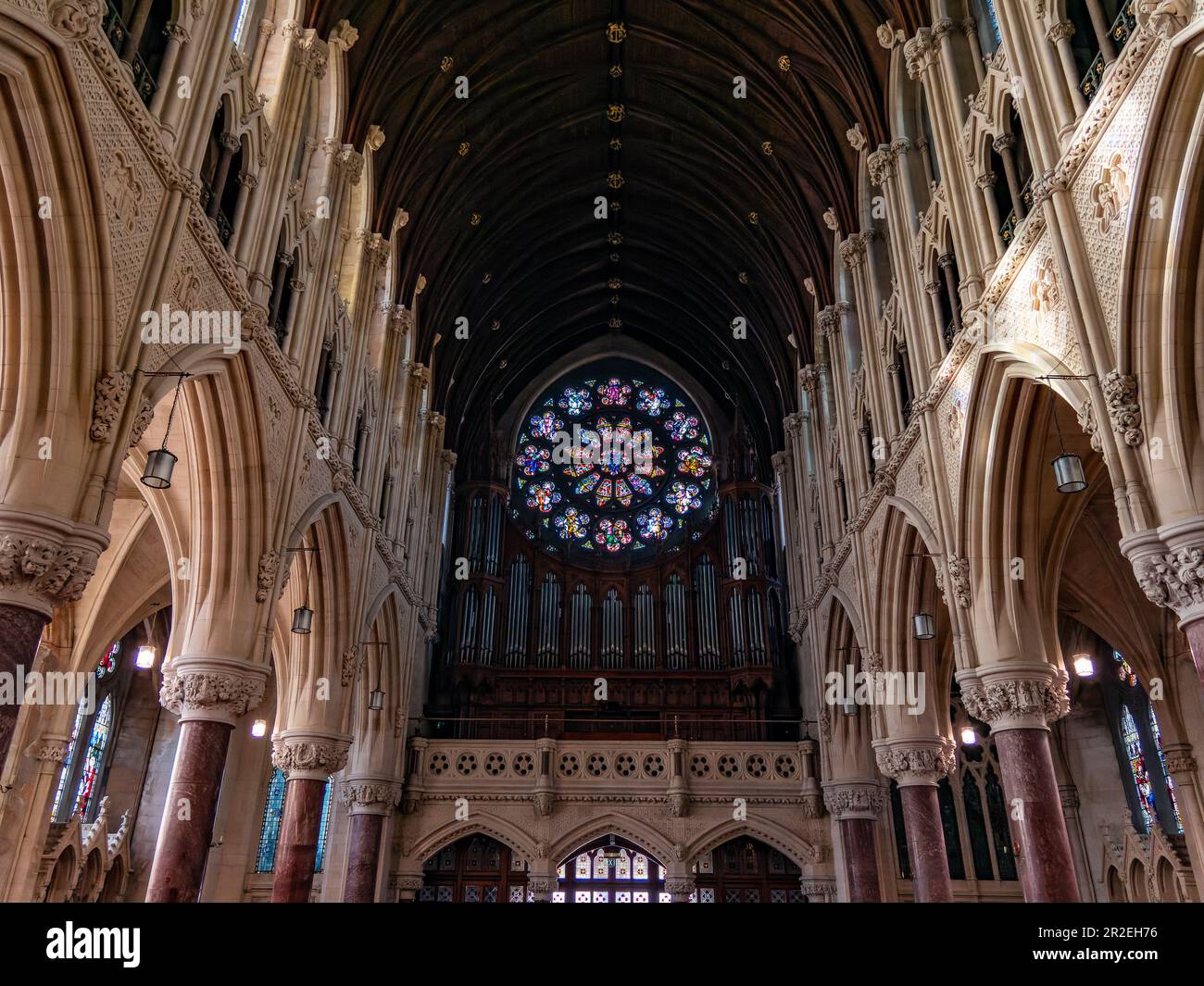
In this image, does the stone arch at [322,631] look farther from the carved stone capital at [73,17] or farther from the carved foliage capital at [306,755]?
the carved stone capital at [73,17]

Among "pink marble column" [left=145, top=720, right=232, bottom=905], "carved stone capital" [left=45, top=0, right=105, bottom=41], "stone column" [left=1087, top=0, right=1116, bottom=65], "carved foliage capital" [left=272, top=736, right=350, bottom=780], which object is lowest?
"pink marble column" [left=145, top=720, right=232, bottom=905]

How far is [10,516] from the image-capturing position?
766cm

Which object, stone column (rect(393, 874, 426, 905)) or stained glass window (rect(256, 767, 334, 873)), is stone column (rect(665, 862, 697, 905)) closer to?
stone column (rect(393, 874, 426, 905))

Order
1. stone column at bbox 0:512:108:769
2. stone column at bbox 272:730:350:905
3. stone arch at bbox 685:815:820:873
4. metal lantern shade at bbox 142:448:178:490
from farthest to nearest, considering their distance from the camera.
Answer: stone arch at bbox 685:815:820:873, stone column at bbox 272:730:350:905, metal lantern shade at bbox 142:448:178:490, stone column at bbox 0:512:108:769

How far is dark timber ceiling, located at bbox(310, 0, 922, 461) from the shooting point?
19.0 metres

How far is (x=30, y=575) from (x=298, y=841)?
8339 millimetres

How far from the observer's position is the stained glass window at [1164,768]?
58.8ft

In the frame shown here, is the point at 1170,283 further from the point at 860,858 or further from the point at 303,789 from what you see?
the point at 860,858

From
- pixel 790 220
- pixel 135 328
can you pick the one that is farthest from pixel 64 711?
pixel 790 220

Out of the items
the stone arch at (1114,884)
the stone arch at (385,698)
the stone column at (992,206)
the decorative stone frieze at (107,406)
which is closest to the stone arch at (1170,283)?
the stone column at (992,206)

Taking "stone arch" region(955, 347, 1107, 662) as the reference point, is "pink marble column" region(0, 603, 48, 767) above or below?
below

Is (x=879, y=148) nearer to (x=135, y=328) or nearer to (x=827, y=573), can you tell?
(x=827, y=573)

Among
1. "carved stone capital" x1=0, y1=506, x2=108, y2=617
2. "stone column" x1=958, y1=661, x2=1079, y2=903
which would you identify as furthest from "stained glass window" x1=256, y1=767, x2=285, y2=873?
"stone column" x1=958, y1=661, x2=1079, y2=903

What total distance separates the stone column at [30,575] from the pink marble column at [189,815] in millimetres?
3432
